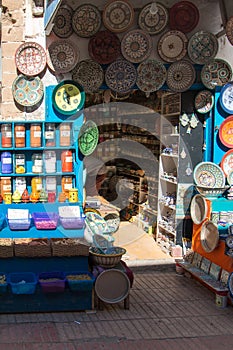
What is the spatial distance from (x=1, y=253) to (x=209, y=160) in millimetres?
2996

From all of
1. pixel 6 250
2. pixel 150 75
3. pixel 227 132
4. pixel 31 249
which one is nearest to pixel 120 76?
pixel 150 75

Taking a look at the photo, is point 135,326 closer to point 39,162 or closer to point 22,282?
point 22,282

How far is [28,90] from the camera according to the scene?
5.51 m

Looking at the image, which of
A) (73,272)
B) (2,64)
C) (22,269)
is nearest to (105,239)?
(73,272)

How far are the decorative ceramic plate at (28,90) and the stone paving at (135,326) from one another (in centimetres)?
244

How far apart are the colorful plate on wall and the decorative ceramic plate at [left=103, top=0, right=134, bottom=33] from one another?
5.61 ft

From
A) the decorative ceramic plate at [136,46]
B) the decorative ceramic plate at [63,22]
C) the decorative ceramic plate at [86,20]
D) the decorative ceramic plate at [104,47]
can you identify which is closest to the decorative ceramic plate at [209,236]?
the decorative ceramic plate at [136,46]

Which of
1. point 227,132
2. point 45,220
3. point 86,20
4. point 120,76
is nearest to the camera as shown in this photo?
point 45,220

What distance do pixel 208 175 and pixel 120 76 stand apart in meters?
1.66

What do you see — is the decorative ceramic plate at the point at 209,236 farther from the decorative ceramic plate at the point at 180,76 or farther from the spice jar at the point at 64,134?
the spice jar at the point at 64,134

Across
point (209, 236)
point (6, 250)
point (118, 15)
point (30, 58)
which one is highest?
point (118, 15)

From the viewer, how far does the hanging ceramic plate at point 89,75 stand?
563 cm

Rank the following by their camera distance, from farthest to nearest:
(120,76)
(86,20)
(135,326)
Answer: (120,76)
(86,20)
(135,326)

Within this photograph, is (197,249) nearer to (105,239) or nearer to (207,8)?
(105,239)
